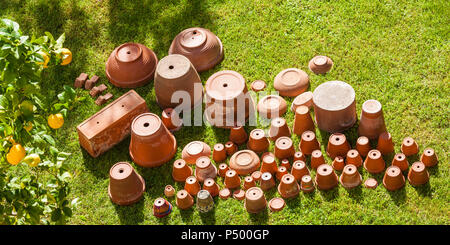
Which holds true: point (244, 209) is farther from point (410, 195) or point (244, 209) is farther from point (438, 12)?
point (438, 12)

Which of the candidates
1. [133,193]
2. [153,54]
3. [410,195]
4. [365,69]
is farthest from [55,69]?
[410,195]

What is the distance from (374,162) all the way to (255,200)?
149cm

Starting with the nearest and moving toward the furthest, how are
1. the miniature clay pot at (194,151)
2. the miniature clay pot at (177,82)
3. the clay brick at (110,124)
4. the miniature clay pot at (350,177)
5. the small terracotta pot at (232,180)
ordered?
the miniature clay pot at (350,177)
the small terracotta pot at (232,180)
the miniature clay pot at (194,151)
the clay brick at (110,124)
the miniature clay pot at (177,82)

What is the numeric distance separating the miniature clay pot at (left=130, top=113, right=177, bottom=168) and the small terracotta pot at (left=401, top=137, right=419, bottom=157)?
113 inches

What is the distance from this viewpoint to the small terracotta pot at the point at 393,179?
7180 mm

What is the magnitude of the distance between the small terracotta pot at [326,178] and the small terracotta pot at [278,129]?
0.79 m

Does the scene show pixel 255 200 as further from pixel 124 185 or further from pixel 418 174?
pixel 418 174

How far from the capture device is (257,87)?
28.3 feet

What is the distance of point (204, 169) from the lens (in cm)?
762

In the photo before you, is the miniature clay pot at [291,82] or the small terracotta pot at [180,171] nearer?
the small terracotta pot at [180,171]

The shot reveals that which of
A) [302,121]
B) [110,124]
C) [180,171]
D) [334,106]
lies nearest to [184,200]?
[180,171]

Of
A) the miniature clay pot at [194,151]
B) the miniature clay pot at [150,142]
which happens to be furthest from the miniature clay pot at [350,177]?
the miniature clay pot at [150,142]

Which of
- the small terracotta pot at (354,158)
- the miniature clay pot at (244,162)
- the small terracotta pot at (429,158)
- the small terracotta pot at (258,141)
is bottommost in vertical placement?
the miniature clay pot at (244,162)

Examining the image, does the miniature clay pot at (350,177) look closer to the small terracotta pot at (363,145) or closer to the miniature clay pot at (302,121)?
the small terracotta pot at (363,145)
